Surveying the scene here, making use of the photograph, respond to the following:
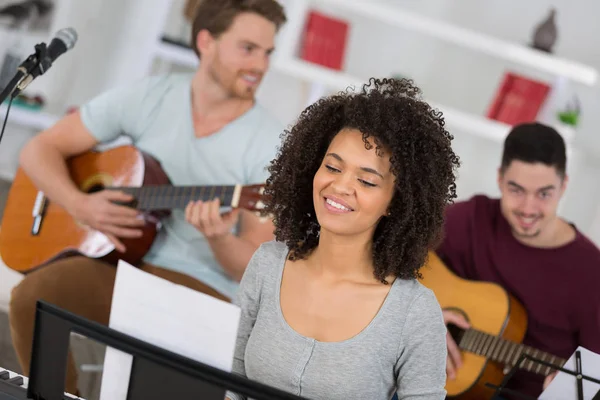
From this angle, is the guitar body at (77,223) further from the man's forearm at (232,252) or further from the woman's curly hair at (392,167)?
the woman's curly hair at (392,167)

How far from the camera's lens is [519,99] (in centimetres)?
295

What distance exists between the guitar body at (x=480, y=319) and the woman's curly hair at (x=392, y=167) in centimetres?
62

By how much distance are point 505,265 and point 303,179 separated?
875 millimetres

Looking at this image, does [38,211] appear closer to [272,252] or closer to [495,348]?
[272,252]

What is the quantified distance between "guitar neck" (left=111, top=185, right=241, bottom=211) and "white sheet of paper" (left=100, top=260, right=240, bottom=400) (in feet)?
2.58

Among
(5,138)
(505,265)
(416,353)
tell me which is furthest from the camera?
(5,138)

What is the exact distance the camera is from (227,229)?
1.90m

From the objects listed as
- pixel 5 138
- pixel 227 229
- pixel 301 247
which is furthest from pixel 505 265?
pixel 5 138

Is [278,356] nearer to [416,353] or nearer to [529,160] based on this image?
[416,353]

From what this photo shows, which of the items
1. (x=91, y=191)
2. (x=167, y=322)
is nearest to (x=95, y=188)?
(x=91, y=191)

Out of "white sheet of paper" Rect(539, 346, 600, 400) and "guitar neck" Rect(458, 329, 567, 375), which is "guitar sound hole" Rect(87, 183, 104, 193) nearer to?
"guitar neck" Rect(458, 329, 567, 375)

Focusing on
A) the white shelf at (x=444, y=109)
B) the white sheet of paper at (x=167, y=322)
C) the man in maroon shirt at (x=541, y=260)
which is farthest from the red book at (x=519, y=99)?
the white sheet of paper at (x=167, y=322)

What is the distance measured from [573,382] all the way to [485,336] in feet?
1.76

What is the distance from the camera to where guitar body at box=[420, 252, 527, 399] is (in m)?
1.96
